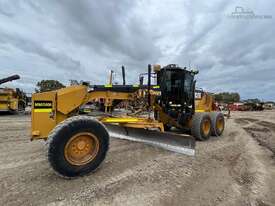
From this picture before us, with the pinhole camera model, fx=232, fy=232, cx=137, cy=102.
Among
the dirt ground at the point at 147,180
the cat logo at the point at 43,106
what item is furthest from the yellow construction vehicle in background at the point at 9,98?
the cat logo at the point at 43,106

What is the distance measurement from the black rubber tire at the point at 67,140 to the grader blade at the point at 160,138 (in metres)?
2.20

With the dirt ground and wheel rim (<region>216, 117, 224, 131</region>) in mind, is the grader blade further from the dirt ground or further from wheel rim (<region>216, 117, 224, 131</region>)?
wheel rim (<region>216, 117, 224, 131</region>)

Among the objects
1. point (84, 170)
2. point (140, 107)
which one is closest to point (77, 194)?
point (84, 170)

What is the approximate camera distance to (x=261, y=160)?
5680 millimetres

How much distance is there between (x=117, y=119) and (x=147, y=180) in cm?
192

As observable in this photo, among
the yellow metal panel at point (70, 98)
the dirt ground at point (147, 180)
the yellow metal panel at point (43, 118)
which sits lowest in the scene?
the dirt ground at point (147, 180)

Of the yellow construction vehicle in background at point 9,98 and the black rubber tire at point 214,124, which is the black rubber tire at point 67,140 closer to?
the black rubber tire at point 214,124

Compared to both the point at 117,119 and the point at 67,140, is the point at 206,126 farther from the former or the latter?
the point at 67,140

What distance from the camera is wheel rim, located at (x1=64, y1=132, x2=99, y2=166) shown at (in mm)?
4025

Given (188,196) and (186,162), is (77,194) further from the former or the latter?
(186,162)

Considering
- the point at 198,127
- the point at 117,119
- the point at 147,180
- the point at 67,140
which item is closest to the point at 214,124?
the point at 198,127

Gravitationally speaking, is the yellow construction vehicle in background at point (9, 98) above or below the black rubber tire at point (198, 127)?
above

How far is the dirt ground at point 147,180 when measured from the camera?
134 inches

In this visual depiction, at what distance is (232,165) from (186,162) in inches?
39.7
